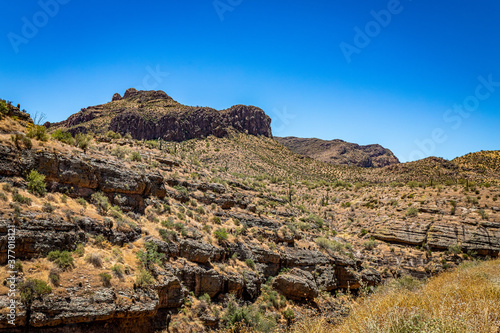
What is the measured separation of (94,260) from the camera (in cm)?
1108

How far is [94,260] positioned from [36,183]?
15.8ft

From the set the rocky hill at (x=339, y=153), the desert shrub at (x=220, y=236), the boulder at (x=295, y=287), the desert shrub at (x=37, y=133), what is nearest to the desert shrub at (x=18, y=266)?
the desert shrub at (x=37, y=133)

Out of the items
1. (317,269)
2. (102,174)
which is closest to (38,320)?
(102,174)

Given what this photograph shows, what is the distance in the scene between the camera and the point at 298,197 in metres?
46.1

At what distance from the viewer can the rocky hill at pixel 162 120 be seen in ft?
281

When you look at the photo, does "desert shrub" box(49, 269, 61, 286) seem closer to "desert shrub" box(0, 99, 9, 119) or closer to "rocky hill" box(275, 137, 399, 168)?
"desert shrub" box(0, 99, 9, 119)

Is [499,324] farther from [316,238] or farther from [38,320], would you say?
[316,238]

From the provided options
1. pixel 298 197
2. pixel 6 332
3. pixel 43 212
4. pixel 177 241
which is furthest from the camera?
pixel 298 197

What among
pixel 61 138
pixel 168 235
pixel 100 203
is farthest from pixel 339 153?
pixel 100 203

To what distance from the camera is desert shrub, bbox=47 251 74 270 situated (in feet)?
32.8

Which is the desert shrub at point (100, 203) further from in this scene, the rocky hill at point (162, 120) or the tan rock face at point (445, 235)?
the rocky hill at point (162, 120)

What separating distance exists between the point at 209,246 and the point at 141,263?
5155mm

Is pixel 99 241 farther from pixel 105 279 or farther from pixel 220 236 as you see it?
pixel 220 236

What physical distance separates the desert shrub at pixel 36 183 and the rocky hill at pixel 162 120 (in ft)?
236
